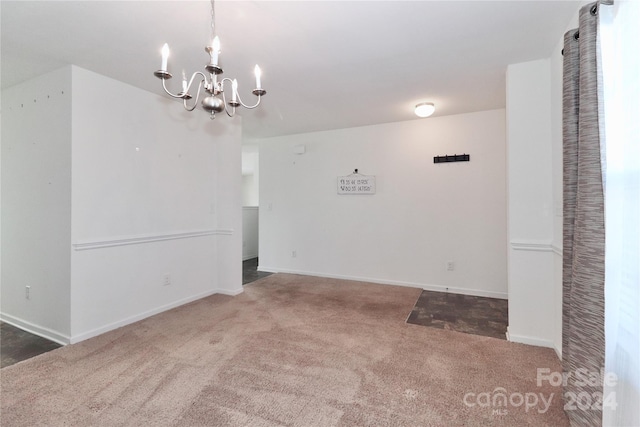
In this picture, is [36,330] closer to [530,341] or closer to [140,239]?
[140,239]

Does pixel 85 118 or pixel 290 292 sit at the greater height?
pixel 85 118

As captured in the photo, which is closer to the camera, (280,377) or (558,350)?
(280,377)

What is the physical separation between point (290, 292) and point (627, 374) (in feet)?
10.8

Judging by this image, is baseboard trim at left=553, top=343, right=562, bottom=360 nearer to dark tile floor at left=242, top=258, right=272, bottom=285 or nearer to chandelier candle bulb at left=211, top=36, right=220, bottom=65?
chandelier candle bulb at left=211, top=36, right=220, bottom=65

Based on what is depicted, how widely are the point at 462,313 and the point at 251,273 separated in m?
3.31

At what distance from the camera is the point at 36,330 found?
2.73 metres

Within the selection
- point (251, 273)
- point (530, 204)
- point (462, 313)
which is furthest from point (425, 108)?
point (251, 273)

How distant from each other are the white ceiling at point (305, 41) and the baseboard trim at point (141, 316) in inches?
90.6

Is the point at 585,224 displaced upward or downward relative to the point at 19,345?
upward

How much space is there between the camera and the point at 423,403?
1.73 meters

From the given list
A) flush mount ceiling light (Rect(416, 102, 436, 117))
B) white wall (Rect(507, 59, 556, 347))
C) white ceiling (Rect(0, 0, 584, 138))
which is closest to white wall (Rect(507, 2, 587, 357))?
white wall (Rect(507, 59, 556, 347))

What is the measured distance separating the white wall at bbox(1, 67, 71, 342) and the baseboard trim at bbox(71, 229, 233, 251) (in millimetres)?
123

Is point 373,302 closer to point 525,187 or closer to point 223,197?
point 525,187

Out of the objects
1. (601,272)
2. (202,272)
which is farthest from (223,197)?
(601,272)
